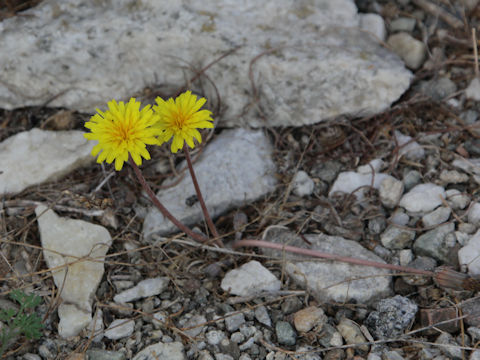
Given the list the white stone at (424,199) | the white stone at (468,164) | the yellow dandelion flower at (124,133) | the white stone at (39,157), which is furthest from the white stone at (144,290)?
the white stone at (468,164)

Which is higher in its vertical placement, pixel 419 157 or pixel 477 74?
pixel 477 74

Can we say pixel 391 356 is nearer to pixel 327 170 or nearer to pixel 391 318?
pixel 391 318

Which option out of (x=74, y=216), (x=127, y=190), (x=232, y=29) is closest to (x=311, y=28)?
(x=232, y=29)

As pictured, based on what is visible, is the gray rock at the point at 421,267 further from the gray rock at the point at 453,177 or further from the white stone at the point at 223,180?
the white stone at the point at 223,180

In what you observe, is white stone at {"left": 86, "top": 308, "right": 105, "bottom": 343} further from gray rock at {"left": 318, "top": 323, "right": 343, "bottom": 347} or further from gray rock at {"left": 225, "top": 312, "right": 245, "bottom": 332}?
gray rock at {"left": 318, "top": 323, "right": 343, "bottom": 347}

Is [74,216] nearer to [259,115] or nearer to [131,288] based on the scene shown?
[131,288]

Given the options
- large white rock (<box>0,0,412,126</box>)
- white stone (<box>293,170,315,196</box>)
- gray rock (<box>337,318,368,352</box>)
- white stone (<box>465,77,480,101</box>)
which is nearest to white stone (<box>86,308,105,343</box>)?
gray rock (<box>337,318,368,352</box>)
